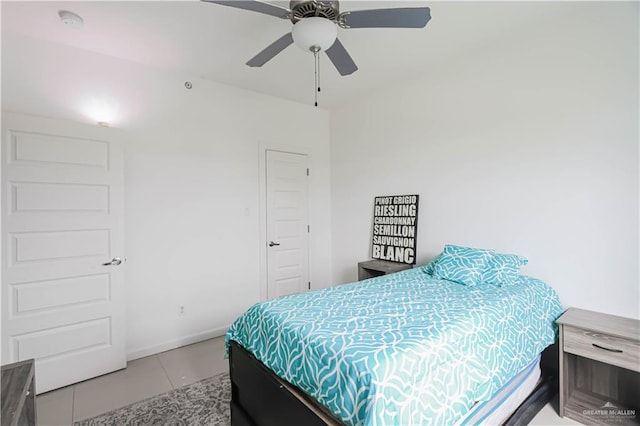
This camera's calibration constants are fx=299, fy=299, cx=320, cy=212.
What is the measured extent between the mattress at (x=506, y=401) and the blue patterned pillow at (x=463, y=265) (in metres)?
0.66

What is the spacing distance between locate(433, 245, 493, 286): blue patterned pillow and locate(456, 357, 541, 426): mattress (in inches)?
26.0

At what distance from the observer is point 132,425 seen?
1938mm

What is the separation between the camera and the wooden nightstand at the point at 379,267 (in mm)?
3221

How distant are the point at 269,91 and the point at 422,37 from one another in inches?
74.0

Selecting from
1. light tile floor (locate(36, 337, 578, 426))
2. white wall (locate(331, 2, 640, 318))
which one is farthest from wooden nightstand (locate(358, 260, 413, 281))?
light tile floor (locate(36, 337, 578, 426))

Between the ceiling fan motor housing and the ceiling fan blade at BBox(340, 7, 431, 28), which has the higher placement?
the ceiling fan motor housing

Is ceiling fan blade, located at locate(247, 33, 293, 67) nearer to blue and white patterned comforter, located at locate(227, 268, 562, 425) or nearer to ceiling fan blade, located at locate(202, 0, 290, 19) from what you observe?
ceiling fan blade, located at locate(202, 0, 290, 19)

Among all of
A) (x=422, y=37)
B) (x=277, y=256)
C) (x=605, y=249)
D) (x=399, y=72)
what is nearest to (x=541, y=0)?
(x=422, y=37)

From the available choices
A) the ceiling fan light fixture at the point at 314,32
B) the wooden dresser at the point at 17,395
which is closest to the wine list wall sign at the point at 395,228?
the ceiling fan light fixture at the point at 314,32

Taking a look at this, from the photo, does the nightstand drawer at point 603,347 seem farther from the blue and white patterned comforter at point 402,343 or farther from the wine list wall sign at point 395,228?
the wine list wall sign at point 395,228

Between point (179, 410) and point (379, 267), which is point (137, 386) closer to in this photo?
point (179, 410)

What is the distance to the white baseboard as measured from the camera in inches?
113

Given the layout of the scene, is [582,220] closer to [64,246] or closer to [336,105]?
[336,105]

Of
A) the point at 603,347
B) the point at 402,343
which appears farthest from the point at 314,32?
the point at 603,347
